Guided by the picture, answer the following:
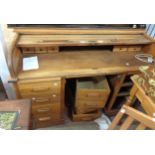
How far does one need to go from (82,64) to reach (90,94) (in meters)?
0.27

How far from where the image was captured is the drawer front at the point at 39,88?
1.28 metres

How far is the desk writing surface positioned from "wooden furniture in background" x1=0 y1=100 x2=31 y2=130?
0.22 metres

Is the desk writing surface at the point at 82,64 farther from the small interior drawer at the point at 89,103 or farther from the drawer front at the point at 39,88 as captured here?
the small interior drawer at the point at 89,103

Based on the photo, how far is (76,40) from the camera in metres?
1.43

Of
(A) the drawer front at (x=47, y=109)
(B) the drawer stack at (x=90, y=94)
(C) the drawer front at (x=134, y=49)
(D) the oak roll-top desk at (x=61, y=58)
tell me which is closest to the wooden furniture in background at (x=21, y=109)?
(D) the oak roll-top desk at (x=61, y=58)

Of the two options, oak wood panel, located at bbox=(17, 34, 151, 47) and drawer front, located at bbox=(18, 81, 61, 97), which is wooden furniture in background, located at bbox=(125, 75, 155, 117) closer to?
oak wood panel, located at bbox=(17, 34, 151, 47)

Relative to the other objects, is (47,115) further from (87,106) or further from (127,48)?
(127,48)

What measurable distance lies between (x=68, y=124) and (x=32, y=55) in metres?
0.80

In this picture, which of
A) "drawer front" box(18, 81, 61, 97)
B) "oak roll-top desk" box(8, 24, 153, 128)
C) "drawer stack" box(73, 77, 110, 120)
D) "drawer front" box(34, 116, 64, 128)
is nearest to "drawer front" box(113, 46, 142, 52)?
"oak roll-top desk" box(8, 24, 153, 128)

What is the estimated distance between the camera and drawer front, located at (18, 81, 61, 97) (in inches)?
50.3

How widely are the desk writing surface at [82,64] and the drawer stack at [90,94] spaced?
0.17 meters
